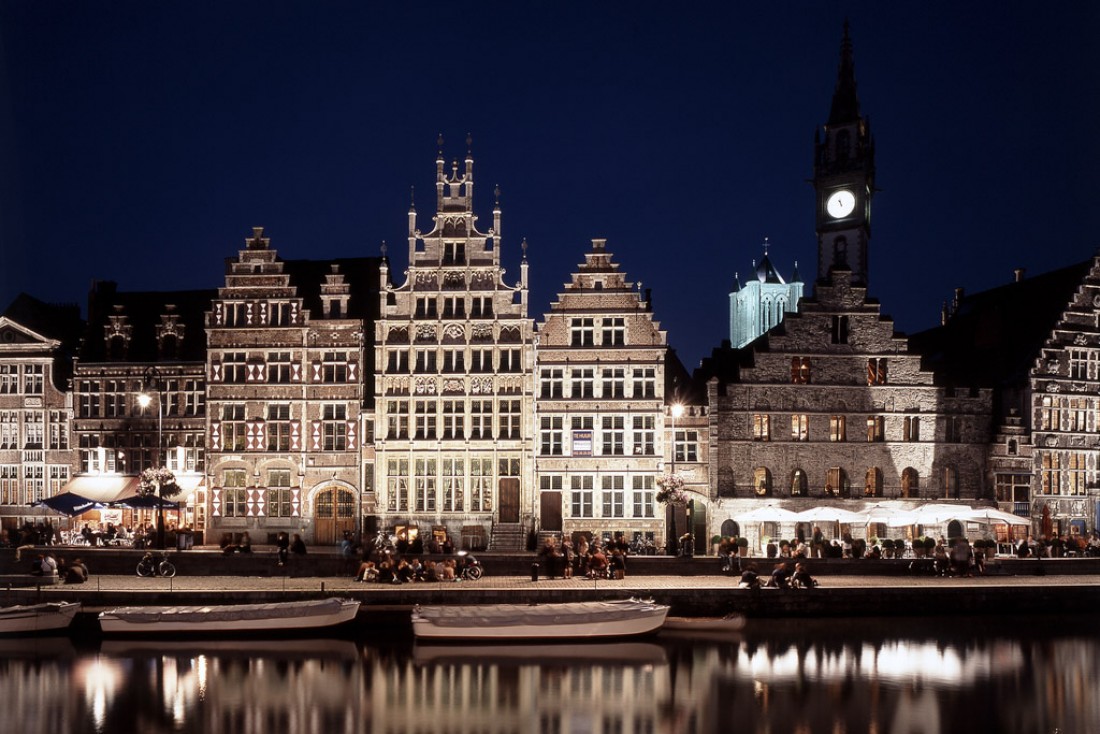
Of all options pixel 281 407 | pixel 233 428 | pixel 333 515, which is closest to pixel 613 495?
pixel 333 515

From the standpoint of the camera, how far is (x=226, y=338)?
48.5 metres

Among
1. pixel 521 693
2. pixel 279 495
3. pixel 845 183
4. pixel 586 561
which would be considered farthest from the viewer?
pixel 845 183

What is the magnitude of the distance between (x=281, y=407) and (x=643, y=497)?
50.7 feet

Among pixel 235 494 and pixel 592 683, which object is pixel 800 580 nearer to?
pixel 592 683

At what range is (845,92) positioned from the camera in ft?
220

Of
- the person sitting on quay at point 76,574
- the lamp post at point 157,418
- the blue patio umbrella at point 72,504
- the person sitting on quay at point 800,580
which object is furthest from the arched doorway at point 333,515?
the person sitting on quay at point 800,580

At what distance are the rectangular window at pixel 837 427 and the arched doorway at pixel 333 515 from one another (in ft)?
65.0

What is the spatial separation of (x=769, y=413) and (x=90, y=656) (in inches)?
1072

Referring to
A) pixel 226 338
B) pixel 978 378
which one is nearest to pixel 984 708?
pixel 978 378

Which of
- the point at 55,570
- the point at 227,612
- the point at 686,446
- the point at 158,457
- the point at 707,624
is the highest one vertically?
the point at 686,446

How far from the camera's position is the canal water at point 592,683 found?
84.5ft

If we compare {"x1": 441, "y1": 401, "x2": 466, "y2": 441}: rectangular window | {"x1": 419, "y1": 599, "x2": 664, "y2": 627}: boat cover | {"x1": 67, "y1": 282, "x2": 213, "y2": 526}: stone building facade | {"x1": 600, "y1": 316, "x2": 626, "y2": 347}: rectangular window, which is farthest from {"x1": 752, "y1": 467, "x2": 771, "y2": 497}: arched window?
{"x1": 67, "y1": 282, "x2": 213, "y2": 526}: stone building facade

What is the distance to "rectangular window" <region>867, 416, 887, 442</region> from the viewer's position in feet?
156

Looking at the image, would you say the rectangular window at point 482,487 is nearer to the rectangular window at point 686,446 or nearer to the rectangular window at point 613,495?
the rectangular window at point 613,495
